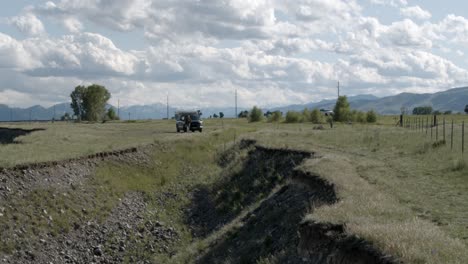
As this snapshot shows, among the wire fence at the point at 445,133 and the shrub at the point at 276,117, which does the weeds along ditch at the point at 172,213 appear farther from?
the shrub at the point at 276,117

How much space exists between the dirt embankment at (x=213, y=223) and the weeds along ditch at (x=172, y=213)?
5 centimetres

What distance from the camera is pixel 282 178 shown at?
32.1 meters

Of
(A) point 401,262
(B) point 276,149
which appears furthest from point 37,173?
(A) point 401,262

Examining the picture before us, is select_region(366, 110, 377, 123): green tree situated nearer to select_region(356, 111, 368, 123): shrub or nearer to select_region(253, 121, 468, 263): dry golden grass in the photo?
select_region(356, 111, 368, 123): shrub

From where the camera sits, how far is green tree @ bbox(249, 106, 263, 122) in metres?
149

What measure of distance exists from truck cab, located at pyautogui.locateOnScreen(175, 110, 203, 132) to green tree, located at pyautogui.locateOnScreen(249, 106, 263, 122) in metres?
74.8

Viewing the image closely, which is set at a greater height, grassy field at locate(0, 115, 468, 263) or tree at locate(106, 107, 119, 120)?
grassy field at locate(0, 115, 468, 263)

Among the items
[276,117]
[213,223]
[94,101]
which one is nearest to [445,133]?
[213,223]

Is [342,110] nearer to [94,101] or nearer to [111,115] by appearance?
[94,101]

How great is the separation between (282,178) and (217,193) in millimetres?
7451

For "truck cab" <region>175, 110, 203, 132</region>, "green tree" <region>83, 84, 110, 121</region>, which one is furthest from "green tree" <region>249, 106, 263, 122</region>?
"truck cab" <region>175, 110, 203, 132</region>

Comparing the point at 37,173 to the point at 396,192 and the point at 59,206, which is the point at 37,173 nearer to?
the point at 59,206

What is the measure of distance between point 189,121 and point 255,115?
77959 millimetres

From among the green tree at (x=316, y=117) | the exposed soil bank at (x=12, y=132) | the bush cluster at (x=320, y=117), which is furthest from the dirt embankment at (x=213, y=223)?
the green tree at (x=316, y=117)
